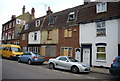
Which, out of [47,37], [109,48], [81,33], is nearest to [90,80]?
[109,48]

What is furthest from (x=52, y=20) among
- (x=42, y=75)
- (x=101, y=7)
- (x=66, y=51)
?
(x=42, y=75)

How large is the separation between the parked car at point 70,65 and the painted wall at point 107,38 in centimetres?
378

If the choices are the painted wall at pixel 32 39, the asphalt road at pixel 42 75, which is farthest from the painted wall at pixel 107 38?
the painted wall at pixel 32 39

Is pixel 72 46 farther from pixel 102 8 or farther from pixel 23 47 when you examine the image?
pixel 23 47

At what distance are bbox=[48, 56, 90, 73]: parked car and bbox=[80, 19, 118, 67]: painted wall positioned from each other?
3776 millimetres

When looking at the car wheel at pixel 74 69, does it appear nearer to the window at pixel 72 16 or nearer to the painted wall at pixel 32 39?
the window at pixel 72 16

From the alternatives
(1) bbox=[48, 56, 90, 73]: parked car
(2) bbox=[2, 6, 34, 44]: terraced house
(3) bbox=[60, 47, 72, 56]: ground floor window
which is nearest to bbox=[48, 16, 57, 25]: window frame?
(3) bbox=[60, 47, 72, 56]: ground floor window

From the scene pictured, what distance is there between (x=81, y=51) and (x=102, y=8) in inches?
217

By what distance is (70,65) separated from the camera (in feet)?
40.7

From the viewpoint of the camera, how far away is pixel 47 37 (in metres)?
23.8

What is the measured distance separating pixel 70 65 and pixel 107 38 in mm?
5479

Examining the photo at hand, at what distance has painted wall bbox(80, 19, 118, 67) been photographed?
14.6 meters

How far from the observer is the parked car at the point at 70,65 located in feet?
38.8

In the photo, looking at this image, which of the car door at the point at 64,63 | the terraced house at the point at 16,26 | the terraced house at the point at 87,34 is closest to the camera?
the car door at the point at 64,63
